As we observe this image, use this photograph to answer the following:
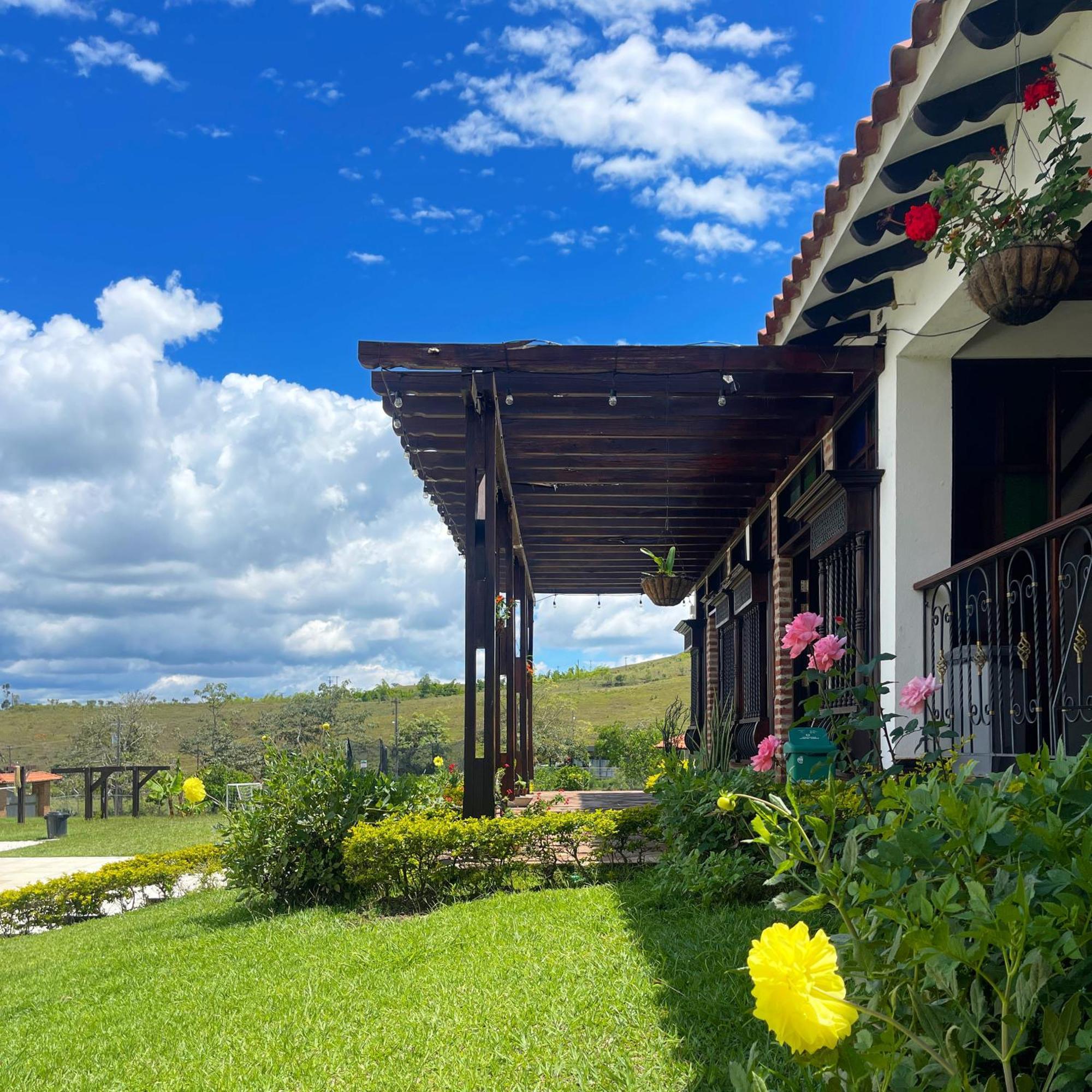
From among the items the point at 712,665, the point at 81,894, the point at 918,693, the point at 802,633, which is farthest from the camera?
the point at 712,665

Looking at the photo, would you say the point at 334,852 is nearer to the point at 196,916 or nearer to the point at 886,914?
the point at 196,916

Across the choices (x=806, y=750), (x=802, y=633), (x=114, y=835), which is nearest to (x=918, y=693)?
(x=802, y=633)

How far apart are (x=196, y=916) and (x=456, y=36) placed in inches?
266

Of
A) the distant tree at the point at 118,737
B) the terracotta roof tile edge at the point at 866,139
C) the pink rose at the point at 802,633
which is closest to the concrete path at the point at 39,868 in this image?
the pink rose at the point at 802,633

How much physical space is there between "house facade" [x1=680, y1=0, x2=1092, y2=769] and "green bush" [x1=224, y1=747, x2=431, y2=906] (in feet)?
10.9

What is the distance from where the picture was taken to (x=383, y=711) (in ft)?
131

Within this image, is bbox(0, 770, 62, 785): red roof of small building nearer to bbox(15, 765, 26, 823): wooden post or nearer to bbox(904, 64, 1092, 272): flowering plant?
bbox(15, 765, 26, 823): wooden post

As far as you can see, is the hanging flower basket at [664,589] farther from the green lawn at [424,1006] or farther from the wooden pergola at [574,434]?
the green lawn at [424,1006]

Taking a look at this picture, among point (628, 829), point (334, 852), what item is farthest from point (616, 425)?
point (334, 852)

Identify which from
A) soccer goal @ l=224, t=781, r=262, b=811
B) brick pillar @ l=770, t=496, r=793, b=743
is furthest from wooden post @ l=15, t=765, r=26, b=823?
brick pillar @ l=770, t=496, r=793, b=743

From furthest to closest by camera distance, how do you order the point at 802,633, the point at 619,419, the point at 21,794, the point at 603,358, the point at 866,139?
1. the point at 21,794
2. the point at 619,419
3. the point at 603,358
4. the point at 866,139
5. the point at 802,633

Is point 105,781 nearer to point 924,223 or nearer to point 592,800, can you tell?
point 592,800

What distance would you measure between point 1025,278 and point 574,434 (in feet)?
13.4

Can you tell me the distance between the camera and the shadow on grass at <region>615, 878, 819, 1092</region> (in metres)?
2.82
